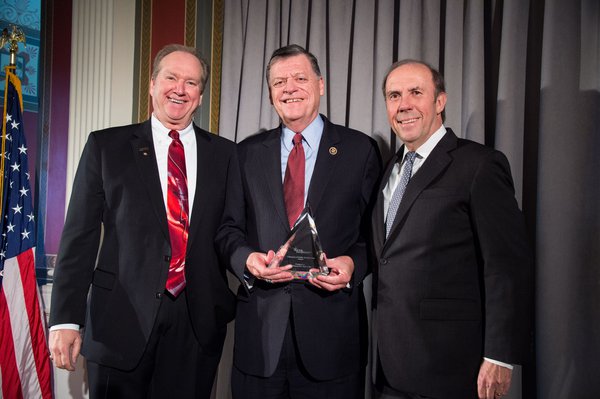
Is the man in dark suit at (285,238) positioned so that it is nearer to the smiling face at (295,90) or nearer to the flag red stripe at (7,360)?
the smiling face at (295,90)

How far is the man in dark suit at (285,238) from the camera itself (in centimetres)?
179

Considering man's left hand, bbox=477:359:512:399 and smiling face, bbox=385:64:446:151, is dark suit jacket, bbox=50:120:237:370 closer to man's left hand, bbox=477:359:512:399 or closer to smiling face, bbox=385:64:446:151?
smiling face, bbox=385:64:446:151

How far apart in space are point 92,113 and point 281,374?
2.21 metres

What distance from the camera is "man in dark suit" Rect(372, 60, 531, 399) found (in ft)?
5.15

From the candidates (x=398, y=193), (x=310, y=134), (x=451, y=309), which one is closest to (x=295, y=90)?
(x=310, y=134)

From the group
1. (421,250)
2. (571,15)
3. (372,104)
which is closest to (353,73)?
(372,104)

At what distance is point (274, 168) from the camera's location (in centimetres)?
194

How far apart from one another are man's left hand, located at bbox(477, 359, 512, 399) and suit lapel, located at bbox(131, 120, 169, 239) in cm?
126

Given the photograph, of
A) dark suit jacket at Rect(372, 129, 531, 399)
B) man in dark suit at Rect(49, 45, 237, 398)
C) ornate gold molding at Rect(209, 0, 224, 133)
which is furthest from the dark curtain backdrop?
man in dark suit at Rect(49, 45, 237, 398)

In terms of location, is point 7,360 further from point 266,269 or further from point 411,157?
point 411,157

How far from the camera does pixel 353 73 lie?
2641 mm

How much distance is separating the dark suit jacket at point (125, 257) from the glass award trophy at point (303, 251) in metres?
0.42

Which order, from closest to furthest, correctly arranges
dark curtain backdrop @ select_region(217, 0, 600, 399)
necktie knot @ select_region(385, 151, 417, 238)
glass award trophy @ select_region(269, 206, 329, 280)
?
glass award trophy @ select_region(269, 206, 329, 280), necktie knot @ select_region(385, 151, 417, 238), dark curtain backdrop @ select_region(217, 0, 600, 399)

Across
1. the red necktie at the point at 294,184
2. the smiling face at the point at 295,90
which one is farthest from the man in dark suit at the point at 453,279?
the smiling face at the point at 295,90
